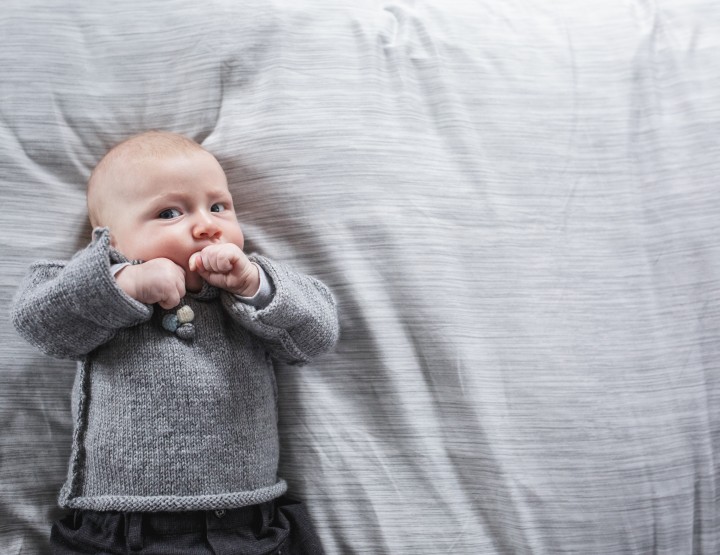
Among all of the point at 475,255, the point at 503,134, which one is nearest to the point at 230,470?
the point at 475,255

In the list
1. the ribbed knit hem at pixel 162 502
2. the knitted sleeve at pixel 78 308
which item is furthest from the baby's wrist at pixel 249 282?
the ribbed knit hem at pixel 162 502

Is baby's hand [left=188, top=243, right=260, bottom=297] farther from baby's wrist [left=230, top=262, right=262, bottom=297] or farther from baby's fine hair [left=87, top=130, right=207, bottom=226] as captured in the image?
baby's fine hair [left=87, top=130, right=207, bottom=226]

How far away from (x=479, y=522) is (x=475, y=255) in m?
0.42

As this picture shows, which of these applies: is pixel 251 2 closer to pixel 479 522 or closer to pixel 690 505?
pixel 479 522

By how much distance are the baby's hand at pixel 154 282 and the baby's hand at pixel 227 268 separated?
3 cm

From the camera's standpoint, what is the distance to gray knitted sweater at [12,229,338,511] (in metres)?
0.94

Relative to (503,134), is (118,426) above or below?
below

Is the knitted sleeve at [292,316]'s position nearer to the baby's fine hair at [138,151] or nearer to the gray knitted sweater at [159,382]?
the gray knitted sweater at [159,382]

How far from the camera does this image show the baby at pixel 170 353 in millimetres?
958

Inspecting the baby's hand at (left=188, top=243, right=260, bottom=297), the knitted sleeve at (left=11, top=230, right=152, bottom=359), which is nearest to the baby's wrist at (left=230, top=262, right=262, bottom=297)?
the baby's hand at (left=188, top=243, right=260, bottom=297)

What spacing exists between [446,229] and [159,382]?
0.51 meters

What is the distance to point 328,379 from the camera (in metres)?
1.12

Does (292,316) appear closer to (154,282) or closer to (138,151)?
(154,282)

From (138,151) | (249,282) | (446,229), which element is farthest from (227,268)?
(446,229)
